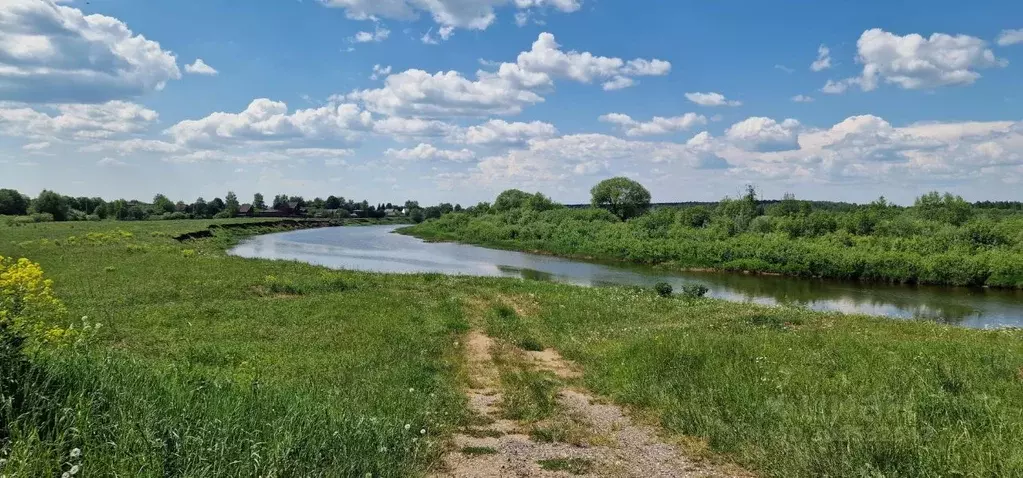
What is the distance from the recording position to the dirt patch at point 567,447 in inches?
276

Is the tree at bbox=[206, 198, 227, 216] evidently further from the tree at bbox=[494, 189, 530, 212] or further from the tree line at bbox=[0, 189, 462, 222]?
the tree at bbox=[494, 189, 530, 212]

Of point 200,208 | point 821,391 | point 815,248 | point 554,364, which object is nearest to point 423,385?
point 554,364

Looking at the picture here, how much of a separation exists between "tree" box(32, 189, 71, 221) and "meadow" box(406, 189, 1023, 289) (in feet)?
236

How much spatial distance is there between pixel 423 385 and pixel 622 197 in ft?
375

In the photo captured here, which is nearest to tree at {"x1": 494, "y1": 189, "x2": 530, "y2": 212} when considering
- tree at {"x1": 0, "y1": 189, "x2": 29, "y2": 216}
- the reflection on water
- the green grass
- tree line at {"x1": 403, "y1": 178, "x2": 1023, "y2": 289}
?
tree line at {"x1": 403, "y1": 178, "x2": 1023, "y2": 289}

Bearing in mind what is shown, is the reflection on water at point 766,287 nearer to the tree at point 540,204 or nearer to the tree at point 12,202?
the tree at point 540,204

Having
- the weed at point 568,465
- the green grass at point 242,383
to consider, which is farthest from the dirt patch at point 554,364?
the weed at point 568,465

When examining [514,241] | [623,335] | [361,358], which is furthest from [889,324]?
[514,241]

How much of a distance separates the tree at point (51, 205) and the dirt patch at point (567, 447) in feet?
383

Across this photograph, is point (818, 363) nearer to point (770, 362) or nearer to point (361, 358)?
point (770, 362)

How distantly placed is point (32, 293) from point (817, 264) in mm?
52619

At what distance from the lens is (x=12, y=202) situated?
4345 inches

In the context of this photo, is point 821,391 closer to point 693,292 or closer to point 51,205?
point 693,292

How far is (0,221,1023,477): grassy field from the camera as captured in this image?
520cm
